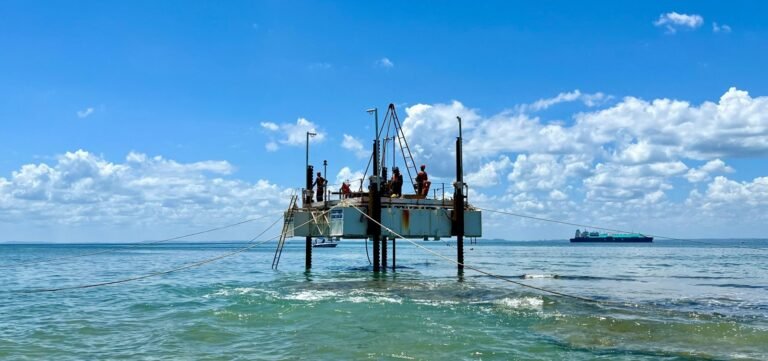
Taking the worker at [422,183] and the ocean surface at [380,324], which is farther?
the worker at [422,183]

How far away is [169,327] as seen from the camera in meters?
19.2

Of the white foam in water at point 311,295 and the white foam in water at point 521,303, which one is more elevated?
the white foam in water at point 521,303

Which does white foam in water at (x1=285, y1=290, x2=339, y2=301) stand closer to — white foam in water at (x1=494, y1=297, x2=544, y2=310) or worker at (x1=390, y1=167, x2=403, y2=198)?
white foam in water at (x1=494, y1=297, x2=544, y2=310)

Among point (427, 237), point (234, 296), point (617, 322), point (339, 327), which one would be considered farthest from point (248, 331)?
point (427, 237)

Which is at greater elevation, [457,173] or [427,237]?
[457,173]

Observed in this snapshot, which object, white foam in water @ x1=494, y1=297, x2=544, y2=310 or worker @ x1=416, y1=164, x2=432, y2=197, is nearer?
white foam in water @ x1=494, y1=297, x2=544, y2=310

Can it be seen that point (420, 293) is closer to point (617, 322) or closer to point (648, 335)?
point (617, 322)

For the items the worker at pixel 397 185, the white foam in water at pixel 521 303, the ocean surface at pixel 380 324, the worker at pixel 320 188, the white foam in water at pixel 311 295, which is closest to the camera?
the ocean surface at pixel 380 324

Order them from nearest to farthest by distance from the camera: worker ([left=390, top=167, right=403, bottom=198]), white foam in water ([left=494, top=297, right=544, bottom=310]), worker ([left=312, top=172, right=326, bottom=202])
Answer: white foam in water ([left=494, top=297, right=544, bottom=310]) < worker ([left=390, top=167, right=403, bottom=198]) < worker ([left=312, top=172, right=326, bottom=202])

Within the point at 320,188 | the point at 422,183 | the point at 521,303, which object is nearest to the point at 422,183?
the point at 422,183

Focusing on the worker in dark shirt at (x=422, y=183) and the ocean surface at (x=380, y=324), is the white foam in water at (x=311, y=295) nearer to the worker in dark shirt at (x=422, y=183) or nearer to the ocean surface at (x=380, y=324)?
the ocean surface at (x=380, y=324)

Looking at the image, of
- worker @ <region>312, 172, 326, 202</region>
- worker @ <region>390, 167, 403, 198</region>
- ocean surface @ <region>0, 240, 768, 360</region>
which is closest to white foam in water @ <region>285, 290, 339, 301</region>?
ocean surface @ <region>0, 240, 768, 360</region>

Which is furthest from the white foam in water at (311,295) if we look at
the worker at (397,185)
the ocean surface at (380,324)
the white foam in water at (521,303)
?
the worker at (397,185)

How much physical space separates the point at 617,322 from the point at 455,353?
277 inches
